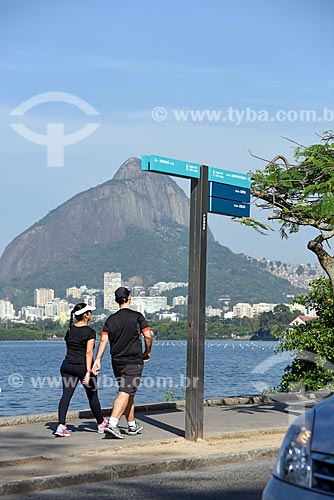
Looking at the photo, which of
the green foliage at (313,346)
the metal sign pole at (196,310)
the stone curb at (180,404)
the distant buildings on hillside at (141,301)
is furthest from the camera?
the distant buildings on hillside at (141,301)

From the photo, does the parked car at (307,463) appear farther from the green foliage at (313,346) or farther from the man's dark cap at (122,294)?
the green foliage at (313,346)

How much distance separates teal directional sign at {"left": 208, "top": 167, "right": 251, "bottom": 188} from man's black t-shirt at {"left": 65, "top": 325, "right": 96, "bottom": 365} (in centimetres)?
261

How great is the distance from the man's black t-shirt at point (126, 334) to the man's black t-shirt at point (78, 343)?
0.34m

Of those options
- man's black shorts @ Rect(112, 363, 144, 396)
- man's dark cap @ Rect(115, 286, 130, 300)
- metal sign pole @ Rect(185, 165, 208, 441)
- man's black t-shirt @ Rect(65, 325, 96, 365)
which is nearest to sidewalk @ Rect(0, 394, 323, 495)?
metal sign pole @ Rect(185, 165, 208, 441)

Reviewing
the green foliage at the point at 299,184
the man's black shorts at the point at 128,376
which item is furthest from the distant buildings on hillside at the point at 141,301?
the man's black shorts at the point at 128,376

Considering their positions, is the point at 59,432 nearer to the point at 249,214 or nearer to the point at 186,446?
the point at 186,446

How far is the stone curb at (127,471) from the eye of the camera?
9.30 m

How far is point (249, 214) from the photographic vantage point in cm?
1341

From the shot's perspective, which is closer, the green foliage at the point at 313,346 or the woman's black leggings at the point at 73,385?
the woman's black leggings at the point at 73,385

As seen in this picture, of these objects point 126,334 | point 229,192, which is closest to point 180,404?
point 126,334

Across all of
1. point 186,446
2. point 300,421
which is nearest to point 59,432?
point 186,446

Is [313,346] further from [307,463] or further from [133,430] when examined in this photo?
[307,463]

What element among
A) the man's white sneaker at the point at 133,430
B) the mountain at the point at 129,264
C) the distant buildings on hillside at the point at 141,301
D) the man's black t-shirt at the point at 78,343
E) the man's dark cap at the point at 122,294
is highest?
the mountain at the point at 129,264

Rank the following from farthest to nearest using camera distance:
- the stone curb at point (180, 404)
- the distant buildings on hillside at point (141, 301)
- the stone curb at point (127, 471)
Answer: the distant buildings on hillside at point (141, 301), the stone curb at point (180, 404), the stone curb at point (127, 471)
